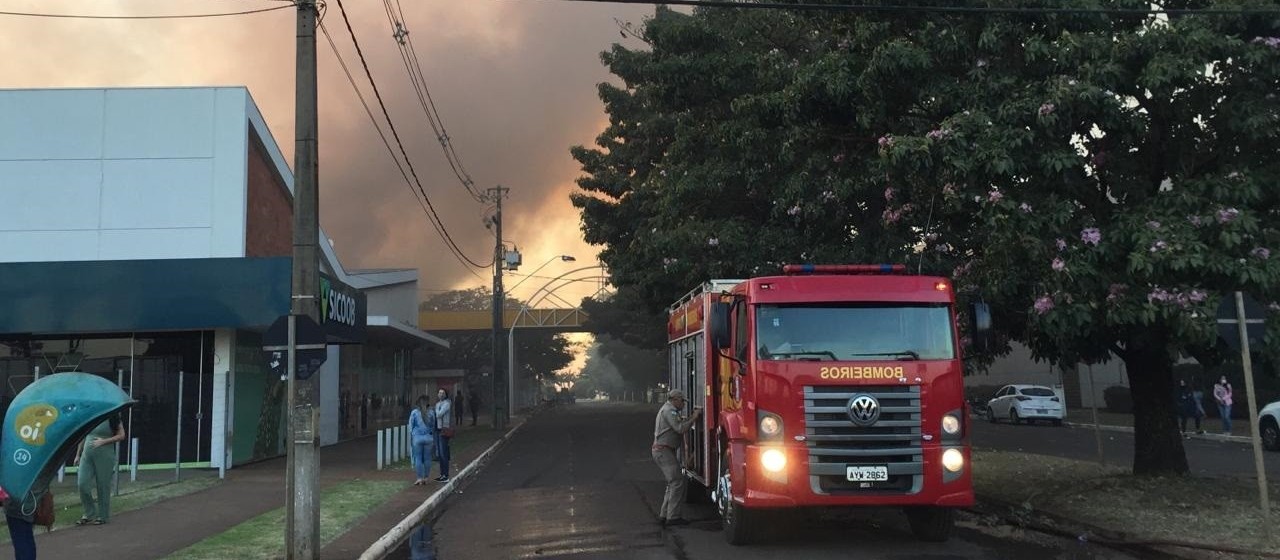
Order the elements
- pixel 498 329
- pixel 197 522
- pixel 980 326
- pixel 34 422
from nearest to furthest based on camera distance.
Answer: pixel 34 422 < pixel 980 326 < pixel 197 522 < pixel 498 329

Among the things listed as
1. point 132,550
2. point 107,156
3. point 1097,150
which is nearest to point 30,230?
point 107,156

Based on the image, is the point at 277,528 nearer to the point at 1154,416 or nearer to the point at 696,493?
the point at 696,493

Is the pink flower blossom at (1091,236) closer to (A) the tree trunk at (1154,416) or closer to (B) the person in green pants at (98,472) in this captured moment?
(A) the tree trunk at (1154,416)

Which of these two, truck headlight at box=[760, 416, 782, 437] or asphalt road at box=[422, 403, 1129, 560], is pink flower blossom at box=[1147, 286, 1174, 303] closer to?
asphalt road at box=[422, 403, 1129, 560]

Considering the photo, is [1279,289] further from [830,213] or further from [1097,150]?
[830,213]

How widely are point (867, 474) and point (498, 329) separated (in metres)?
31.9

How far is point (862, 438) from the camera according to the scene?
9188 mm

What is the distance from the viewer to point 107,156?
21094 millimetres

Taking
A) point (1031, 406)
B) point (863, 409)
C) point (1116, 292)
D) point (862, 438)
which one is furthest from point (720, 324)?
point (1031, 406)

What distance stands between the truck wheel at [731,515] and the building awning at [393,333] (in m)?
Result: 19.6

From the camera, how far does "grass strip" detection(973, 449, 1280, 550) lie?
9938mm

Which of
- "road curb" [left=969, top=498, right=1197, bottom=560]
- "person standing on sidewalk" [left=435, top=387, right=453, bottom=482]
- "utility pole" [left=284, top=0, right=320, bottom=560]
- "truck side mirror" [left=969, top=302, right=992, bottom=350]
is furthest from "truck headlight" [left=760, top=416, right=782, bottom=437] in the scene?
"person standing on sidewalk" [left=435, top=387, right=453, bottom=482]

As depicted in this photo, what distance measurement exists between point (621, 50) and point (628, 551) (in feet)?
67.8

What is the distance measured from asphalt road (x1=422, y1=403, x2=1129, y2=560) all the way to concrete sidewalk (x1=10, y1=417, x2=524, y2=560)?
2.33ft
